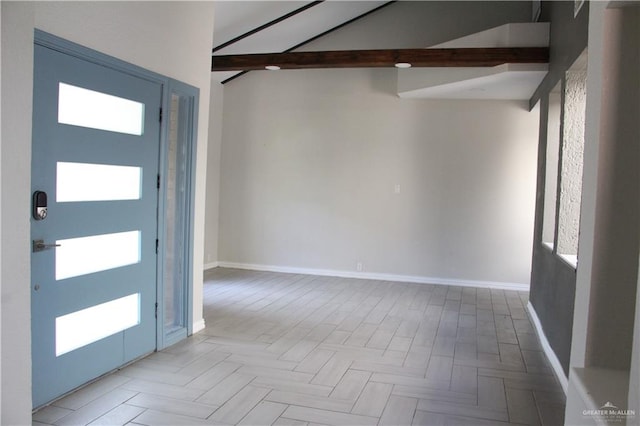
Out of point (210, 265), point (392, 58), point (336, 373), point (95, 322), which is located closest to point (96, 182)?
point (95, 322)

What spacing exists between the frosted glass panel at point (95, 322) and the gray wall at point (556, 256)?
115 inches

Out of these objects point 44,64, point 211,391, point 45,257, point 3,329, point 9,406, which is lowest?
point 211,391

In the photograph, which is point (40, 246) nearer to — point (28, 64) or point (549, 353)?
point (28, 64)

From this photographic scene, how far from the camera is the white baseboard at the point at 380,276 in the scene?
6.39 m

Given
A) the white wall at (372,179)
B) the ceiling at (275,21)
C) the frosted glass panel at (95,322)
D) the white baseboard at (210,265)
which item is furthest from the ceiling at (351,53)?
the frosted glass panel at (95,322)

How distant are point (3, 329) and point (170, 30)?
2.39 meters

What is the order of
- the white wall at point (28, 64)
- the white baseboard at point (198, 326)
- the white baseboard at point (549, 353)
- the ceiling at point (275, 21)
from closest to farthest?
the white wall at point (28, 64) < the white baseboard at point (549, 353) < the white baseboard at point (198, 326) < the ceiling at point (275, 21)

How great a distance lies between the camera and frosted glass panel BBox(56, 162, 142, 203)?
274cm

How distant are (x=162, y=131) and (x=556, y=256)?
124 inches

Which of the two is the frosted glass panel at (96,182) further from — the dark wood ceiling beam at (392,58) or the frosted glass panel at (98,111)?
the dark wood ceiling beam at (392,58)

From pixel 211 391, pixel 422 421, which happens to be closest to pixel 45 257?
pixel 211 391

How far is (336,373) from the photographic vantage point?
3287 mm

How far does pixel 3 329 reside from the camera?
199 cm

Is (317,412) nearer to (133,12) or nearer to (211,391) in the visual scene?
(211,391)
